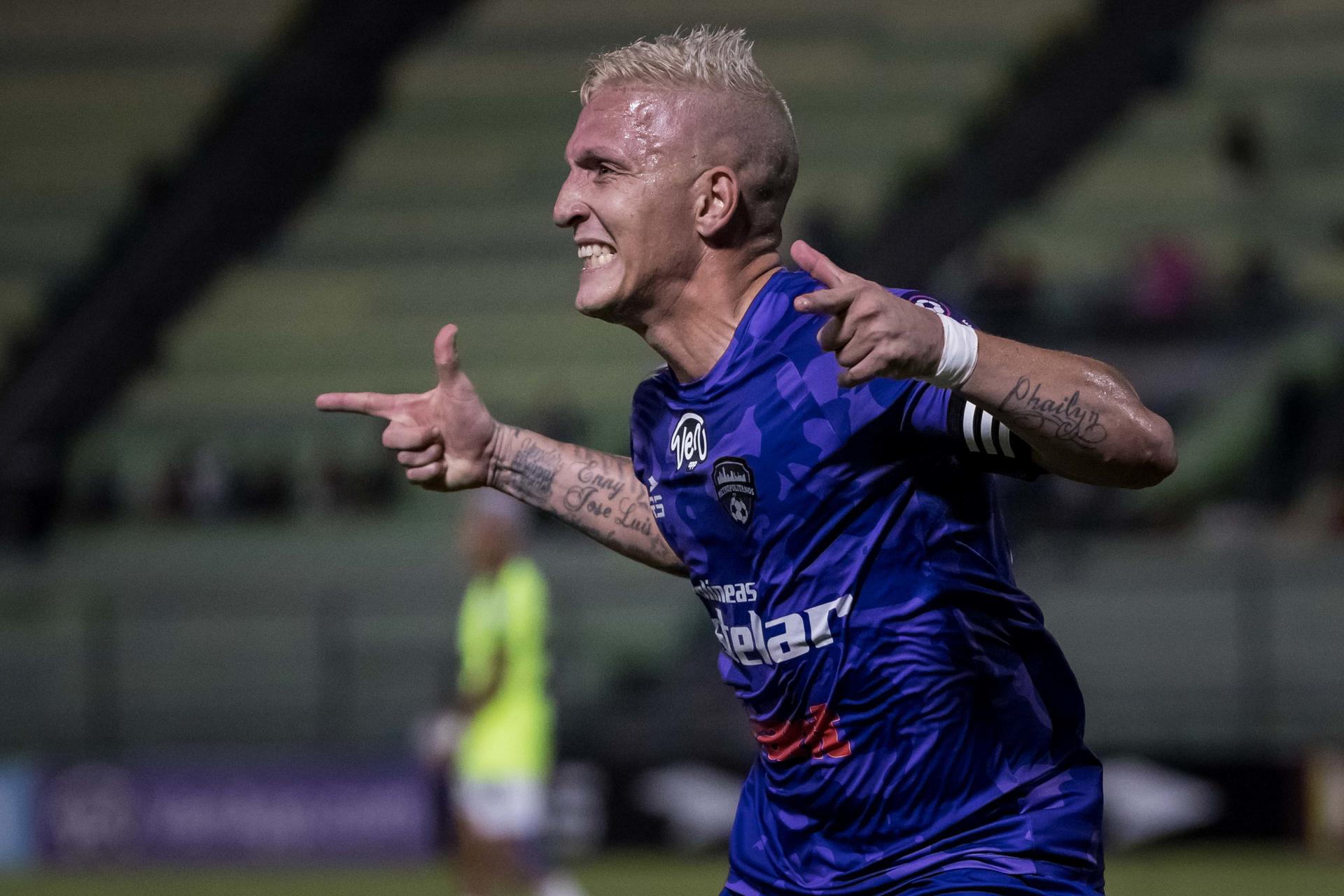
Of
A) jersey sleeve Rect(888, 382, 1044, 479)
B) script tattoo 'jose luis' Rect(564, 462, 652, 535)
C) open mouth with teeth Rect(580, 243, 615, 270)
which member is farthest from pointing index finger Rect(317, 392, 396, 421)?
jersey sleeve Rect(888, 382, 1044, 479)

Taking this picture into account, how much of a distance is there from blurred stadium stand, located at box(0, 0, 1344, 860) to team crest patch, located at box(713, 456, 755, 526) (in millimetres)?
8362

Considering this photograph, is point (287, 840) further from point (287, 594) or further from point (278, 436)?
point (278, 436)

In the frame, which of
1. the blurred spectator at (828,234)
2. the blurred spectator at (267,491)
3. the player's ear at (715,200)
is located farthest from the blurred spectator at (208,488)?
the player's ear at (715,200)

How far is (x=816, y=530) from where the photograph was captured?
305cm

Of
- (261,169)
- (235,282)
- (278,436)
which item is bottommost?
(278,436)

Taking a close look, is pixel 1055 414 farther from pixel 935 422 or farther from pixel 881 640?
pixel 881 640

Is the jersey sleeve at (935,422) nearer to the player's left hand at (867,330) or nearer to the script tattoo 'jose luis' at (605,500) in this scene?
the player's left hand at (867,330)

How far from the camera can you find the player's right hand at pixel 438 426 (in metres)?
3.65

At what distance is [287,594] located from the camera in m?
12.7

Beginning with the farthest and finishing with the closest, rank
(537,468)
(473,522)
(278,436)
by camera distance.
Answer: (278,436)
(473,522)
(537,468)

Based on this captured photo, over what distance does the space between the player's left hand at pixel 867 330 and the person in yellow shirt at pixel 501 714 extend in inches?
239

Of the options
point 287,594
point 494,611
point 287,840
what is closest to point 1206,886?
point 494,611

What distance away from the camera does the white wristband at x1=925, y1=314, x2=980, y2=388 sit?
2.68 metres

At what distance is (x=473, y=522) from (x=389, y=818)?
11.4ft
